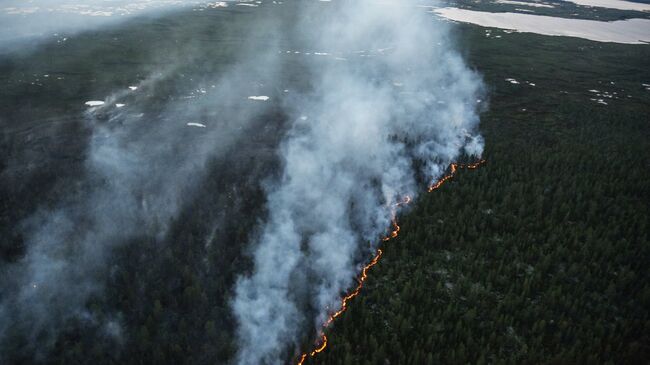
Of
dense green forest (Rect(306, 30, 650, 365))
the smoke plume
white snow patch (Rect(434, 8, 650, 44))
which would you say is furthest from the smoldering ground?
white snow patch (Rect(434, 8, 650, 44))

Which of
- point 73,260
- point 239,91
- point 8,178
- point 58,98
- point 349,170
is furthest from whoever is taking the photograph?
point 239,91

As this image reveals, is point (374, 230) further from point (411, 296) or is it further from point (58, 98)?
point (58, 98)

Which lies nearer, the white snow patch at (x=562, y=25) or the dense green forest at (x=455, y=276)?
the dense green forest at (x=455, y=276)

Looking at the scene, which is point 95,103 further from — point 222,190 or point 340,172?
point 340,172

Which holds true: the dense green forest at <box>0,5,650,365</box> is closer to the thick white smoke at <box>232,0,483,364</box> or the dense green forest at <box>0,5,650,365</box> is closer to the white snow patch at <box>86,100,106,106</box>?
the thick white smoke at <box>232,0,483,364</box>

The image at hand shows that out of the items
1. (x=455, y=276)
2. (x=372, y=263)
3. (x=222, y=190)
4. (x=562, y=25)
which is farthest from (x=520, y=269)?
(x=562, y=25)

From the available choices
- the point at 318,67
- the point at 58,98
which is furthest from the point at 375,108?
the point at 58,98

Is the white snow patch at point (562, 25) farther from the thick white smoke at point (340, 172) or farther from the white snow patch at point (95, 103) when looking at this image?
the white snow patch at point (95, 103)

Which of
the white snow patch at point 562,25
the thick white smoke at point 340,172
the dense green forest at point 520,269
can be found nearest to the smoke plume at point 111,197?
the thick white smoke at point 340,172
